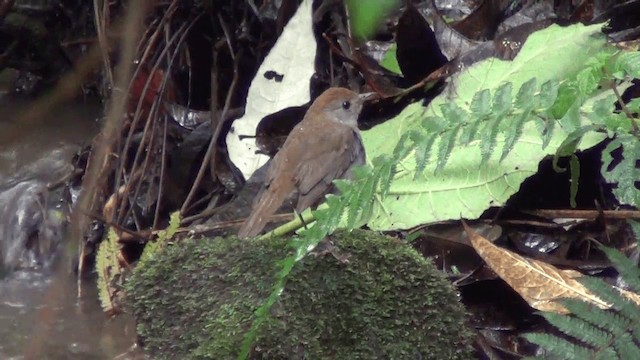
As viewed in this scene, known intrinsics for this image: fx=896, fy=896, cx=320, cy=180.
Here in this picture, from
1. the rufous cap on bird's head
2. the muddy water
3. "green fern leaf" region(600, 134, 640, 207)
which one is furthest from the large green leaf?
the muddy water

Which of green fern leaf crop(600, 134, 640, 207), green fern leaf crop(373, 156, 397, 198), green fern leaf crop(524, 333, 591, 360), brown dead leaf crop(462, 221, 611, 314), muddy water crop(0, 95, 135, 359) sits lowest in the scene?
muddy water crop(0, 95, 135, 359)

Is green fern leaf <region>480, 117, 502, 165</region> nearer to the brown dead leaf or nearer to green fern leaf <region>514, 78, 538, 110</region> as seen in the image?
green fern leaf <region>514, 78, 538, 110</region>

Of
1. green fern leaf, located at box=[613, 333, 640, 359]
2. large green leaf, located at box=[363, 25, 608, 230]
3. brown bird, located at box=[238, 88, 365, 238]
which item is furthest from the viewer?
brown bird, located at box=[238, 88, 365, 238]

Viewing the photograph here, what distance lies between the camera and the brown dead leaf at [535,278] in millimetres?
2512

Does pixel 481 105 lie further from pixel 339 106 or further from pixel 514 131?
pixel 339 106

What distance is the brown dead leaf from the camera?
8.24 feet

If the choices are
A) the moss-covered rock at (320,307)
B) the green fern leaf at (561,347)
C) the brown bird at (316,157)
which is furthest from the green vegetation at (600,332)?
the brown bird at (316,157)

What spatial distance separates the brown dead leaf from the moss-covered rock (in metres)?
0.17

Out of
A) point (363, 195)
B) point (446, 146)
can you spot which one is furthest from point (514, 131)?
point (363, 195)

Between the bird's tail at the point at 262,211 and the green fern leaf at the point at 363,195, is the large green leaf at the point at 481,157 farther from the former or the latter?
the green fern leaf at the point at 363,195

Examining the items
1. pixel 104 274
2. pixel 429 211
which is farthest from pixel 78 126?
pixel 429 211

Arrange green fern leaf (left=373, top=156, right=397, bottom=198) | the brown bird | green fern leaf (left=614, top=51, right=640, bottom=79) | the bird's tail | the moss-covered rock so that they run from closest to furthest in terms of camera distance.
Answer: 1. green fern leaf (left=614, top=51, right=640, bottom=79)
2. green fern leaf (left=373, top=156, right=397, bottom=198)
3. the moss-covered rock
4. the bird's tail
5. the brown bird

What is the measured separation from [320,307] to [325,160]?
1107 mm

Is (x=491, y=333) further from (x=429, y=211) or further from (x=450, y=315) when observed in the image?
(x=429, y=211)
